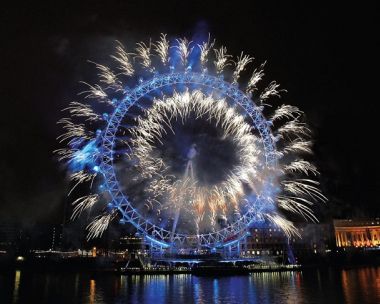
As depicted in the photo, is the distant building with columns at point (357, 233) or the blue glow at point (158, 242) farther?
the distant building with columns at point (357, 233)

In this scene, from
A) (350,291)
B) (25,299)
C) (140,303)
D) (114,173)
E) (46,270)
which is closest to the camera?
(140,303)

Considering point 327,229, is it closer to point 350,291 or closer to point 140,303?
point 350,291

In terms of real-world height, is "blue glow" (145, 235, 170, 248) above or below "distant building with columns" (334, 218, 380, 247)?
Result: below

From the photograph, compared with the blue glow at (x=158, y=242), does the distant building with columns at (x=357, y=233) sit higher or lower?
higher

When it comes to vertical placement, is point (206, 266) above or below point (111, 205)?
below

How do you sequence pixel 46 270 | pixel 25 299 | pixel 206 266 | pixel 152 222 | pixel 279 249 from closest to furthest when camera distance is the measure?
pixel 25 299, pixel 152 222, pixel 206 266, pixel 46 270, pixel 279 249

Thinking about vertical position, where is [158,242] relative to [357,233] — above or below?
below

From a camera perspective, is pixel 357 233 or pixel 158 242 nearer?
pixel 158 242

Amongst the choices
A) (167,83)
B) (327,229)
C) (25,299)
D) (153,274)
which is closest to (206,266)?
(153,274)
